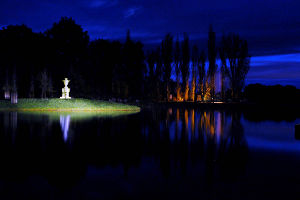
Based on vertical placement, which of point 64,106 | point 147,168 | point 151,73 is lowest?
point 147,168

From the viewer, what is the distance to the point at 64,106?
34906mm

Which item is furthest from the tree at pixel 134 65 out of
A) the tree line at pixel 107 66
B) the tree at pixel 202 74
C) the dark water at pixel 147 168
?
the dark water at pixel 147 168

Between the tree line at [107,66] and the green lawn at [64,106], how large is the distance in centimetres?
850

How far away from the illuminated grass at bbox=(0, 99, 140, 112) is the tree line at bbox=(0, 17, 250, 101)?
27.9 ft

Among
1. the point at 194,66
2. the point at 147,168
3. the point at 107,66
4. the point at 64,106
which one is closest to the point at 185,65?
the point at 194,66

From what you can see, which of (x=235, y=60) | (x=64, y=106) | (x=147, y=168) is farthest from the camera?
(x=235, y=60)

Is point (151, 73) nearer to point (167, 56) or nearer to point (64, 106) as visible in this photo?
point (167, 56)

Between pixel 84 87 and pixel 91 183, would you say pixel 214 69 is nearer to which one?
pixel 84 87

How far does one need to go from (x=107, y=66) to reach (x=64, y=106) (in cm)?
2649

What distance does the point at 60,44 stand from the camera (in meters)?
53.2

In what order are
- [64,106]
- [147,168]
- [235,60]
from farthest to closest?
[235,60]
[64,106]
[147,168]

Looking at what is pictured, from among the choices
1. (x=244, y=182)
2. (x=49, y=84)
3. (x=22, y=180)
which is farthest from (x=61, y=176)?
(x=49, y=84)

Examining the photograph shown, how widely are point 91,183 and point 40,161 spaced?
254cm

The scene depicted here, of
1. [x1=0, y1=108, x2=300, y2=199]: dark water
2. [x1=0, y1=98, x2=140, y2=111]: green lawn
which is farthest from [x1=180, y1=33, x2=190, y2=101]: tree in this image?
[x1=0, y1=108, x2=300, y2=199]: dark water
